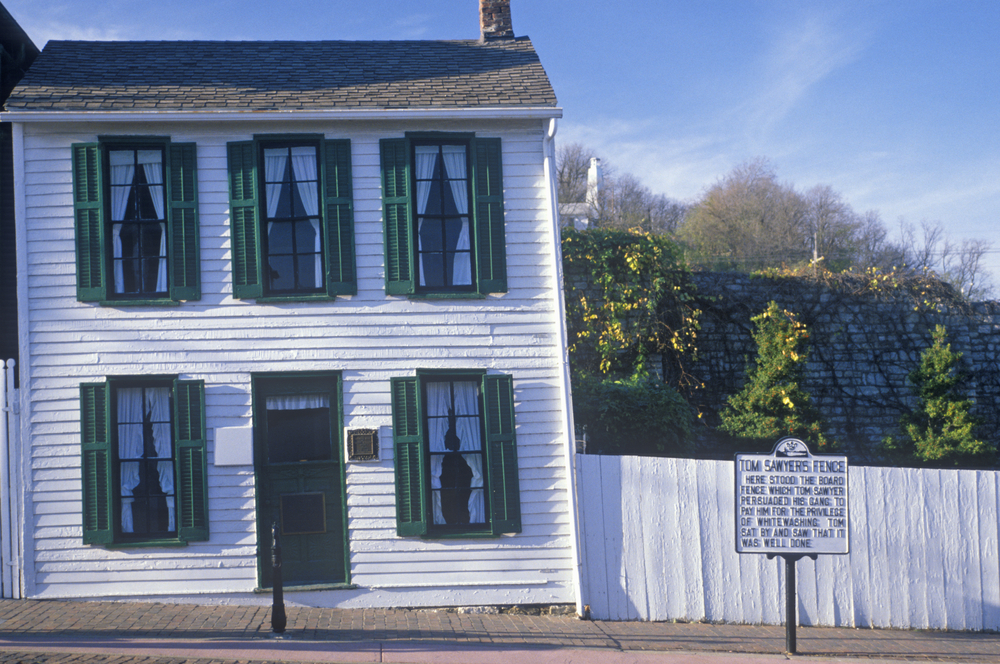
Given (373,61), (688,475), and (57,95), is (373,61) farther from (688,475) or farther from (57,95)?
(688,475)

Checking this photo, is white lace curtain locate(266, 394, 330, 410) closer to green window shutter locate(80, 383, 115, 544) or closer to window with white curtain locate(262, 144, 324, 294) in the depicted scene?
window with white curtain locate(262, 144, 324, 294)

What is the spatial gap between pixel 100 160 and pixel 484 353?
4.83 m

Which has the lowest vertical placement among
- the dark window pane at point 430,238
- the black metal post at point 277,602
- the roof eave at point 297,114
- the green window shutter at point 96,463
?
the black metal post at point 277,602

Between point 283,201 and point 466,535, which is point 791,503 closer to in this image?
point 466,535

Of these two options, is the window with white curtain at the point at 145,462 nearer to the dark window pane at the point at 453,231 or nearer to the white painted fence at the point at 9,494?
the white painted fence at the point at 9,494

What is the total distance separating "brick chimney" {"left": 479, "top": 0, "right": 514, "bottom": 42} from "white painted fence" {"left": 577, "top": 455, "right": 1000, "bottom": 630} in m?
6.27

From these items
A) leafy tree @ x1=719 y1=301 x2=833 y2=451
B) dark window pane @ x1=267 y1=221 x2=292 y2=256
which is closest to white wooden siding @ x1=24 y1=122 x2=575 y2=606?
dark window pane @ x1=267 y1=221 x2=292 y2=256

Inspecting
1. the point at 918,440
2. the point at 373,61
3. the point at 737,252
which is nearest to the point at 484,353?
the point at 373,61

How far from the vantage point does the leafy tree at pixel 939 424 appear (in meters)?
11.5

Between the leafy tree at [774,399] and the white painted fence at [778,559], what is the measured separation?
10.4 feet

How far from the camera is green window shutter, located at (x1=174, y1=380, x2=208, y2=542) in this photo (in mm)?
8180

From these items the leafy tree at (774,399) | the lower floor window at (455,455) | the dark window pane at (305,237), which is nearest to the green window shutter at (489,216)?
the lower floor window at (455,455)

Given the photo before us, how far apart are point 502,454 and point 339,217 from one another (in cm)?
327

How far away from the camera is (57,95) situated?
8.48 m
